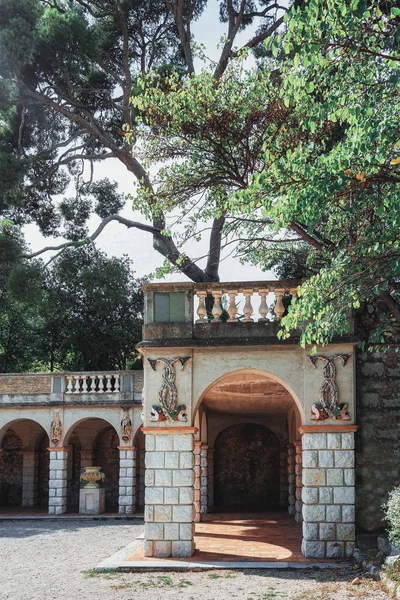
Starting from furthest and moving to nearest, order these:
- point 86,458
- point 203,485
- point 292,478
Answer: point 86,458 → point 292,478 → point 203,485

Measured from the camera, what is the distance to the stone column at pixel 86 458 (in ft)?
83.8

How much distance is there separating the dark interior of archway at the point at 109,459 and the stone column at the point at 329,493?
15776mm

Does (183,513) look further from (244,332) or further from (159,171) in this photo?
(159,171)

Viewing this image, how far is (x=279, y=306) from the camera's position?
11602mm

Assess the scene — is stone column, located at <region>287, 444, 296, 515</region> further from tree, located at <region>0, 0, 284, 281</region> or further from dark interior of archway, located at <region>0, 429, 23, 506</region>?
dark interior of archway, located at <region>0, 429, 23, 506</region>

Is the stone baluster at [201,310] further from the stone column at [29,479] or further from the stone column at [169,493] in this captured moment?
the stone column at [29,479]

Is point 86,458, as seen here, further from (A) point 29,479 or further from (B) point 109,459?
(A) point 29,479

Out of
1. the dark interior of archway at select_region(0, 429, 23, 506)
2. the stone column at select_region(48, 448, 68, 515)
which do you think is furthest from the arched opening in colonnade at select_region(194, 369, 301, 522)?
the dark interior of archway at select_region(0, 429, 23, 506)

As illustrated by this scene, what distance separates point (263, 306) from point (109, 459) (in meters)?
16.2

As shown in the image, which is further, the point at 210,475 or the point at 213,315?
the point at 210,475

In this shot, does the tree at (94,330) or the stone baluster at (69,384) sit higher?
the tree at (94,330)

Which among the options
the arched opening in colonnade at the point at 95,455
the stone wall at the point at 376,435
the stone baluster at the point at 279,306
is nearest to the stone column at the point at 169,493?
the stone baluster at the point at 279,306

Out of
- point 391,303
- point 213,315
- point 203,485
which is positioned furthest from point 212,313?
point 203,485

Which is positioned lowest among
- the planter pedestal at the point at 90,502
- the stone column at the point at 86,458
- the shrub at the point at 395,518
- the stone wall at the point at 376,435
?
the planter pedestal at the point at 90,502
